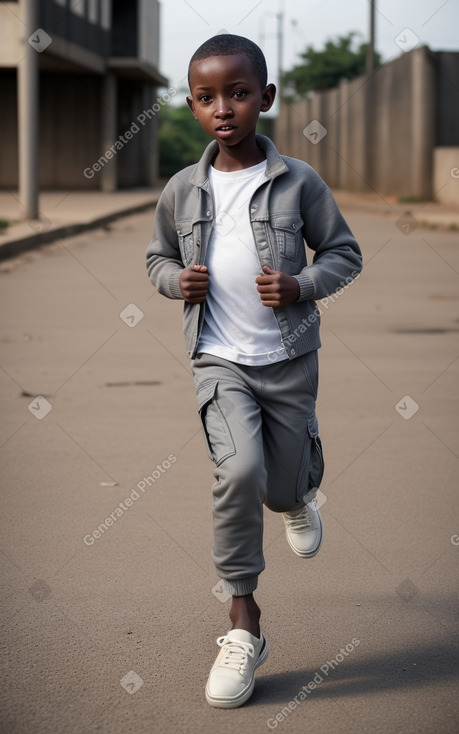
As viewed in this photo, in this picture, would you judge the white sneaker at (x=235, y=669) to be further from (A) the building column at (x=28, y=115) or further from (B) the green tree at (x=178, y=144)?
(B) the green tree at (x=178, y=144)

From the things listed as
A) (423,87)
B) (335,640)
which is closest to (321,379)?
(335,640)

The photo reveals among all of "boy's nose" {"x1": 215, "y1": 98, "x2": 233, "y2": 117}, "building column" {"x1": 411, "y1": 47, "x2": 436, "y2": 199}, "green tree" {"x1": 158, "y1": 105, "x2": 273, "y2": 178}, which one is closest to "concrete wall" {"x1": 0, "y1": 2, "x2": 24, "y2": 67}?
"building column" {"x1": 411, "y1": 47, "x2": 436, "y2": 199}

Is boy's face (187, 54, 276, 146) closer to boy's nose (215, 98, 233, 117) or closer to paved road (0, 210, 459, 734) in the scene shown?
boy's nose (215, 98, 233, 117)

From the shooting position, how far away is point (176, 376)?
23.5 feet

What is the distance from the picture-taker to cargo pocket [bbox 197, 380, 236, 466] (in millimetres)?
3025

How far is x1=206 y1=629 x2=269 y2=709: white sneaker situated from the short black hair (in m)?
1.58

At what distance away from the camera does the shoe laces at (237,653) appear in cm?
296

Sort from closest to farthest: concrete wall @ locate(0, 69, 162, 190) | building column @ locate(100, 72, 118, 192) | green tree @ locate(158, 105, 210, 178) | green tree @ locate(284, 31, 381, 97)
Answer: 1. building column @ locate(100, 72, 118, 192)
2. concrete wall @ locate(0, 69, 162, 190)
3. green tree @ locate(158, 105, 210, 178)
4. green tree @ locate(284, 31, 381, 97)

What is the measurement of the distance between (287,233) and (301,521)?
36.4 inches

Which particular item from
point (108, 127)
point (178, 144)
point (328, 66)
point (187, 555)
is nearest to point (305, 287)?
point (187, 555)

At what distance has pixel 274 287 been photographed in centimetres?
304

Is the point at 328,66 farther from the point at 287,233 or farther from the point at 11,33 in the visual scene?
the point at 287,233

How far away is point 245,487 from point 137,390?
382 cm

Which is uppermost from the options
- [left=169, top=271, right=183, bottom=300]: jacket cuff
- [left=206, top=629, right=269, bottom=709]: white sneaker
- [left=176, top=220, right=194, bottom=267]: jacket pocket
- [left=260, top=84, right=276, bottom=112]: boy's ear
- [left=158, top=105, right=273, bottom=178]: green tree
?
[left=260, top=84, right=276, bottom=112]: boy's ear
